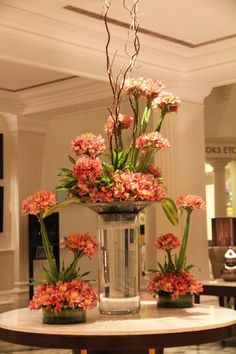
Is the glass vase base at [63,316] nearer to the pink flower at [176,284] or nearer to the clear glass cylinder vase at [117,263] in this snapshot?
the clear glass cylinder vase at [117,263]

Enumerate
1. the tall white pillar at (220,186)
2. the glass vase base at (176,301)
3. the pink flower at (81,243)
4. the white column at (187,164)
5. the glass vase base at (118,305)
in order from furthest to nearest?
the tall white pillar at (220,186)
the white column at (187,164)
the glass vase base at (176,301)
the glass vase base at (118,305)
the pink flower at (81,243)

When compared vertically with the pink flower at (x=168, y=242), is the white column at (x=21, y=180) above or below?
above

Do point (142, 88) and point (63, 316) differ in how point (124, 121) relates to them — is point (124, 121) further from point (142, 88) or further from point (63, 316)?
point (63, 316)

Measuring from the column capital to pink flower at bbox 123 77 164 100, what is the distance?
5.32 metres

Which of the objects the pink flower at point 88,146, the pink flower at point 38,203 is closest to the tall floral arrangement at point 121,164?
the pink flower at point 88,146

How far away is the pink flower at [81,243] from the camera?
311cm

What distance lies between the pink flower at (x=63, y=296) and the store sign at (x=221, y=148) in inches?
485

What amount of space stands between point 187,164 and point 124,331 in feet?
20.6

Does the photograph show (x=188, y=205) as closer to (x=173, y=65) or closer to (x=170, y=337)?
(x=170, y=337)

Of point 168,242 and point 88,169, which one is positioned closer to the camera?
point 88,169

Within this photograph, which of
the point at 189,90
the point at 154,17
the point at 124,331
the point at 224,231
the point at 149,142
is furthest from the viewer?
the point at 189,90

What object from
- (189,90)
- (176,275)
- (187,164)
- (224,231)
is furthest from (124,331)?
(189,90)

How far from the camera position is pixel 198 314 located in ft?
10.8

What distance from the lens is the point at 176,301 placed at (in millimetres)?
3496
